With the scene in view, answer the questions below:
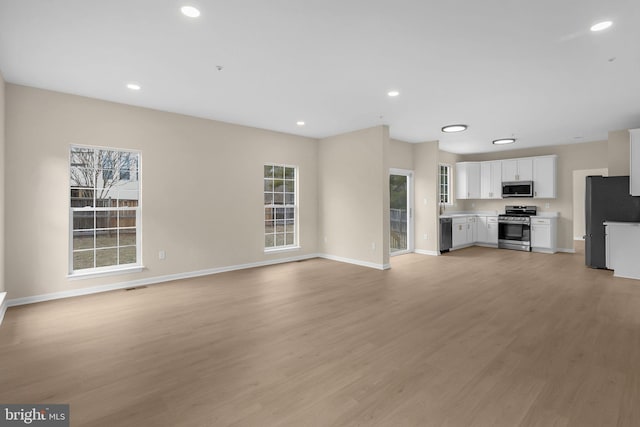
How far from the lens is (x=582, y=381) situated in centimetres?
217

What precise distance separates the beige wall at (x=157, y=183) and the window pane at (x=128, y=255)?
0.18 meters

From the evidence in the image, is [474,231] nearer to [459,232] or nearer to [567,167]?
[459,232]

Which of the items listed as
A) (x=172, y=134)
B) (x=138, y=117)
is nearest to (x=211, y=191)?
(x=172, y=134)

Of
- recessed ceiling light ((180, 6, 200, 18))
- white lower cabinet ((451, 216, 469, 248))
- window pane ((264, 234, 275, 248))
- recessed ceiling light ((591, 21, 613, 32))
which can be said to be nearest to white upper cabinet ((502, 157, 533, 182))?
white lower cabinet ((451, 216, 469, 248))

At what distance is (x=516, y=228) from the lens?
7.97m

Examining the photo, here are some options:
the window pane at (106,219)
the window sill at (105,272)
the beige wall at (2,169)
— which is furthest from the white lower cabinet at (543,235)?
the beige wall at (2,169)

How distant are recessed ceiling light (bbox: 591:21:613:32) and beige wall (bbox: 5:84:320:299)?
11.7 feet

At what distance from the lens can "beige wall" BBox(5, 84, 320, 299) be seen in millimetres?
3848

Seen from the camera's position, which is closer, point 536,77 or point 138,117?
point 536,77

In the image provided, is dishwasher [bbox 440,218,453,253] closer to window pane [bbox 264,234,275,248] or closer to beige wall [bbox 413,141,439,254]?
beige wall [bbox 413,141,439,254]

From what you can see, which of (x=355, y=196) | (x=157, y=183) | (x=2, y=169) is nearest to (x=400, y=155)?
(x=355, y=196)

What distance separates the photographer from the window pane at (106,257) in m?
4.45

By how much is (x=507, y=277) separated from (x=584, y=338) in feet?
7.93

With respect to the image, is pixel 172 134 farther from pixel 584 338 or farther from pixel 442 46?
pixel 584 338
